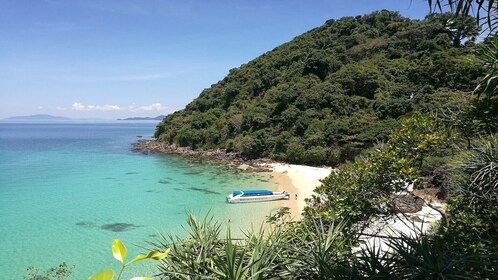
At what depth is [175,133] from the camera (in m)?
49.7

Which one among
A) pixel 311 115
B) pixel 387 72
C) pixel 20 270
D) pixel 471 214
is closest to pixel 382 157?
pixel 471 214

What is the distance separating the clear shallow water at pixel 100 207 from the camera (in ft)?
44.3

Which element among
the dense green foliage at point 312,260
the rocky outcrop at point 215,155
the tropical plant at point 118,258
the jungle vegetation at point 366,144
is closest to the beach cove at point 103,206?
the dense green foliage at point 312,260

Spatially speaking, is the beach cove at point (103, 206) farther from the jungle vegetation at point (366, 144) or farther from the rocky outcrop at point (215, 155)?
the jungle vegetation at point (366, 144)

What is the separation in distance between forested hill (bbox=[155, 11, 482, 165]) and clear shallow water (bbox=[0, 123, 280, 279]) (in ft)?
24.4

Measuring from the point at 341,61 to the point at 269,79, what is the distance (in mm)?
10930

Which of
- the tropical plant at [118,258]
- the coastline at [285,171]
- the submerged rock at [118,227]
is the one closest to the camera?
the tropical plant at [118,258]

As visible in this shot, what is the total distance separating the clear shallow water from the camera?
13.5 meters

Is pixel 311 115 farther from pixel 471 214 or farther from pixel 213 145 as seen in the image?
pixel 471 214

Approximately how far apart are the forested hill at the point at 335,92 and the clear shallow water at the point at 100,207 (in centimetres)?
743

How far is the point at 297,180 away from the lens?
26.4m

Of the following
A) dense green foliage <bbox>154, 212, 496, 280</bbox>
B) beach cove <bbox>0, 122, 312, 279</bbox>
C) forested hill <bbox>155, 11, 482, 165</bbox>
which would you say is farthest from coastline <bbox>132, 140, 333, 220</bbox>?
dense green foliage <bbox>154, 212, 496, 280</bbox>

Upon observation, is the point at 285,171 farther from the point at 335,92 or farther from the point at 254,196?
the point at 335,92

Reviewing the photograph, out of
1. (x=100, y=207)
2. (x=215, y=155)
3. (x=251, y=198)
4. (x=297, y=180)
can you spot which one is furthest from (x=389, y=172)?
(x=215, y=155)
